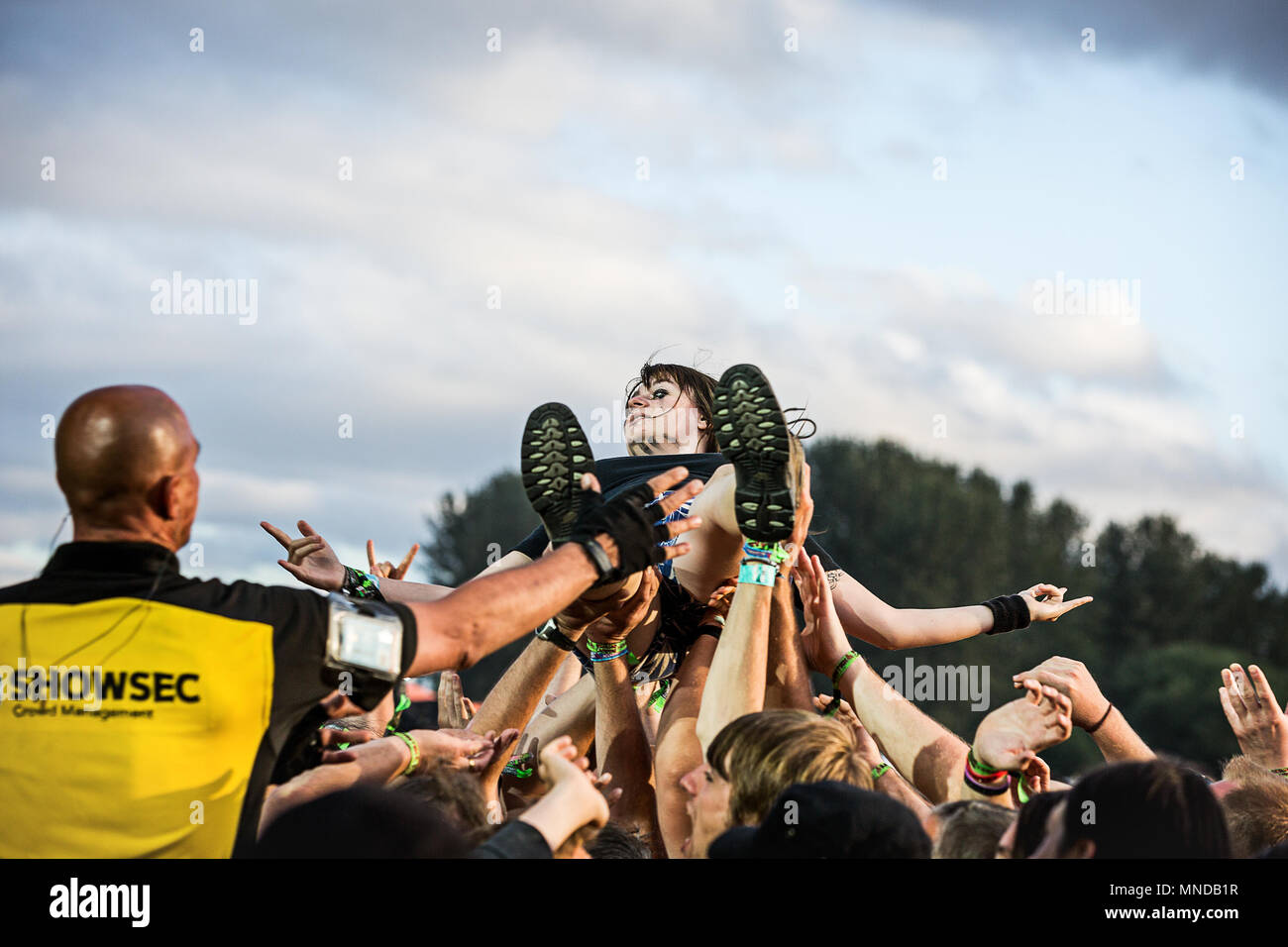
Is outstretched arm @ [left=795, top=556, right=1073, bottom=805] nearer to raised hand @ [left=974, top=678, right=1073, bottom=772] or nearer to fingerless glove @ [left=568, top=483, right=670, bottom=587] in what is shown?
raised hand @ [left=974, top=678, right=1073, bottom=772]

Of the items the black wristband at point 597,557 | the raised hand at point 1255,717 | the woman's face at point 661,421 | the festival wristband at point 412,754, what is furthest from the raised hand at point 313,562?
the raised hand at point 1255,717

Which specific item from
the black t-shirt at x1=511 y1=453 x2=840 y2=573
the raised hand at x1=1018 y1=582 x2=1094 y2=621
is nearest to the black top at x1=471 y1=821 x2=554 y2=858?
the black t-shirt at x1=511 y1=453 x2=840 y2=573

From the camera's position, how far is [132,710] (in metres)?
2.62

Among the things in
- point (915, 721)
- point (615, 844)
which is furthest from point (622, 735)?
point (615, 844)

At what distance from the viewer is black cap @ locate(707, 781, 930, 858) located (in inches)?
106

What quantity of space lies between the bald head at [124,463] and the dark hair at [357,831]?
718mm

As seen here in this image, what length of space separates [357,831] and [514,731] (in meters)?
1.75

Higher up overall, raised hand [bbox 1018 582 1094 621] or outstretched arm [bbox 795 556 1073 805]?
raised hand [bbox 1018 582 1094 621]

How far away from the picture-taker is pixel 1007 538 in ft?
158

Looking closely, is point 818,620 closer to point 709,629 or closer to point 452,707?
point 709,629

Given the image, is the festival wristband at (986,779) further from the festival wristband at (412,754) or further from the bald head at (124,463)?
the bald head at (124,463)
